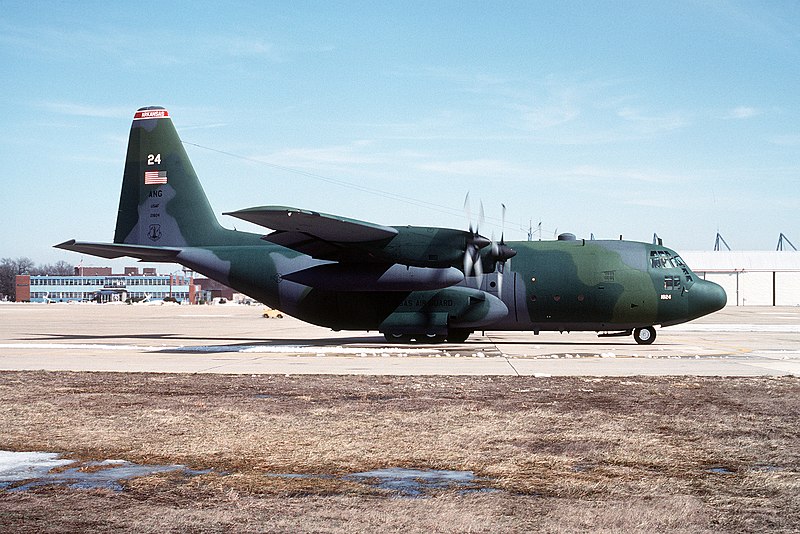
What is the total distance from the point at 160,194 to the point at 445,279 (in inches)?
516

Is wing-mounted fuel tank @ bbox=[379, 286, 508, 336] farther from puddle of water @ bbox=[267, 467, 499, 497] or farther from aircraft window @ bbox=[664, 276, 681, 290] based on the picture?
puddle of water @ bbox=[267, 467, 499, 497]

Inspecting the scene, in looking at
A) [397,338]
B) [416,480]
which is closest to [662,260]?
[397,338]

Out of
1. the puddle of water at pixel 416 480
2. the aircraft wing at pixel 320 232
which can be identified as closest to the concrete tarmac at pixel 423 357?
the aircraft wing at pixel 320 232

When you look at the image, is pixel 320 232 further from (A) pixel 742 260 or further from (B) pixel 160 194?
(A) pixel 742 260

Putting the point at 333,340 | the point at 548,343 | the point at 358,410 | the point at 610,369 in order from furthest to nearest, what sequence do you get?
the point at 333,340 → the point at 548,343 → the point at 610,369 → the point at 358,410

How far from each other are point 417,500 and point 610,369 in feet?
47.8

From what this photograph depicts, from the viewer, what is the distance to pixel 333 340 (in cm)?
3550

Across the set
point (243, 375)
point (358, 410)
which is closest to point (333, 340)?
point (243, 375)

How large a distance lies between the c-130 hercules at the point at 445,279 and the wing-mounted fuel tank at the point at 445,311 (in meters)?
0.04

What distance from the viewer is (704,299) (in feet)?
98.8

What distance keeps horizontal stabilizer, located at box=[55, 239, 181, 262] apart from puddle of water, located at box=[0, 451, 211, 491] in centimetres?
2038

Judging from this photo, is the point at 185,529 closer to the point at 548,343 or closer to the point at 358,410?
the point at 358,410

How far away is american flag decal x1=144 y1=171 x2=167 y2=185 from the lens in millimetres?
33562

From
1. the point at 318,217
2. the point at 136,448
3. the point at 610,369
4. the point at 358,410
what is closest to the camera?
the point at 136,448
